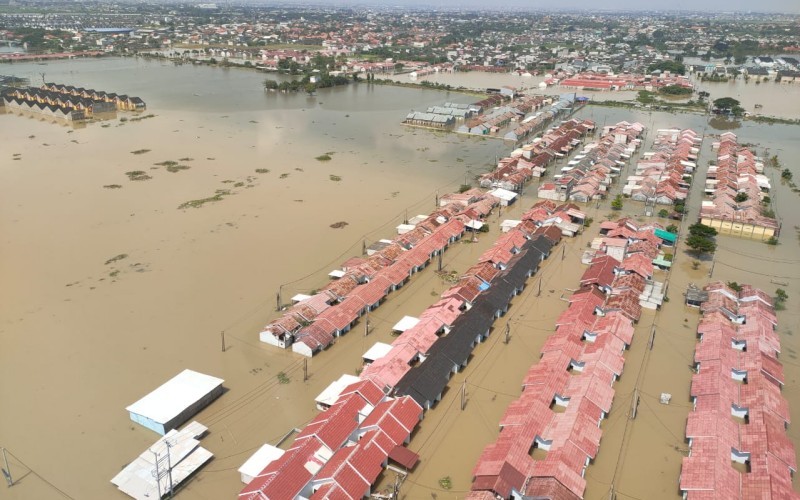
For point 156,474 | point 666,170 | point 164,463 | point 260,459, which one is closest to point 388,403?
point 260,459

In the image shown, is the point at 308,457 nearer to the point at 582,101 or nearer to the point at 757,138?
the point at 757,138

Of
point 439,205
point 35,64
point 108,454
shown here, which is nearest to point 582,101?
point 439,205

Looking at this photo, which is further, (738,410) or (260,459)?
(738,410)

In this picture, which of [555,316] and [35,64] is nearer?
[555,316]

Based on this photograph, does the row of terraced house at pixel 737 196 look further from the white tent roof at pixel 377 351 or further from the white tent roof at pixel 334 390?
the white tent roof at pixel 334 390

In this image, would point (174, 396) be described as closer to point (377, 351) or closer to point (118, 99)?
point (377, 351)

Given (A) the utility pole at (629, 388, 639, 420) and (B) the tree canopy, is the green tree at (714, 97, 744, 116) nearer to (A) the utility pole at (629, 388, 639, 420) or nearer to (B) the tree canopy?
(B) the tree canopy
